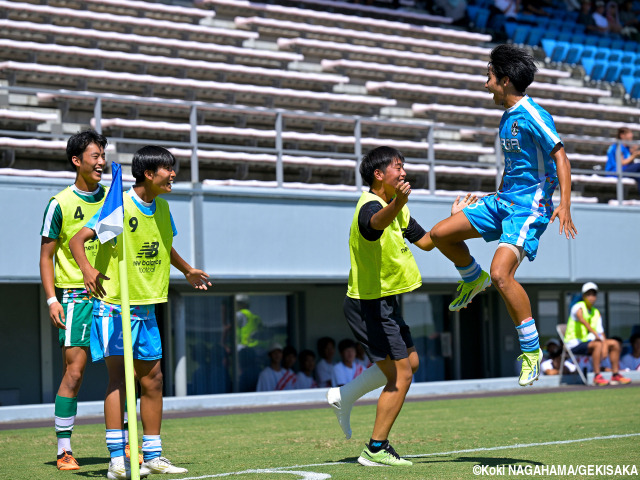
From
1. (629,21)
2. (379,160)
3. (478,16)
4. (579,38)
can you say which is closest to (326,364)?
(379,160)

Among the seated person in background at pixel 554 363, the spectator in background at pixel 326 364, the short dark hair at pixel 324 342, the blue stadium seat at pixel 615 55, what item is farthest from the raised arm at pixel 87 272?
the blue stadium seat at pixel 615 55

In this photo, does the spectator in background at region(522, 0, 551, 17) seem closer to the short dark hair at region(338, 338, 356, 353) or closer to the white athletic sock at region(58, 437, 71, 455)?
the short dark hair at region(338, 338, 356, 353)

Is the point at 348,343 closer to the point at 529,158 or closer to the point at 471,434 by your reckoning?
the point at 471,434

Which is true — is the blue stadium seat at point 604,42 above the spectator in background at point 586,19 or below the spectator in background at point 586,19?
below

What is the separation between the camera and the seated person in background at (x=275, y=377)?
14805 mm

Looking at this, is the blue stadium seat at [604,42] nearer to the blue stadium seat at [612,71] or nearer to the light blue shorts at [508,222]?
the blue stadium seat at [612,71]

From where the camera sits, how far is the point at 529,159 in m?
5.30

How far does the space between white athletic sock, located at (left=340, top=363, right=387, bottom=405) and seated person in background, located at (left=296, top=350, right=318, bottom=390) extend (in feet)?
29.5

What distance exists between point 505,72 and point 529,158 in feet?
1.64

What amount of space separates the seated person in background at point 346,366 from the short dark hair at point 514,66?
998 centimetres

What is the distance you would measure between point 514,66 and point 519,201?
0.74 m

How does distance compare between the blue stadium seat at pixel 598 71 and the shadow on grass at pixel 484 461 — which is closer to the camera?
the shadow on grass at pixel 484 461

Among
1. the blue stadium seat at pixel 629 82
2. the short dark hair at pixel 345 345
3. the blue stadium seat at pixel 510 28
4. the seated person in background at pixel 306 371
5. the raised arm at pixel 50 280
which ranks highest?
the blue stadium seat at pixel 510 28

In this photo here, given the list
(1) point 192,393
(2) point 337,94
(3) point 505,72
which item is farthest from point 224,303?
(3) point 505,72
